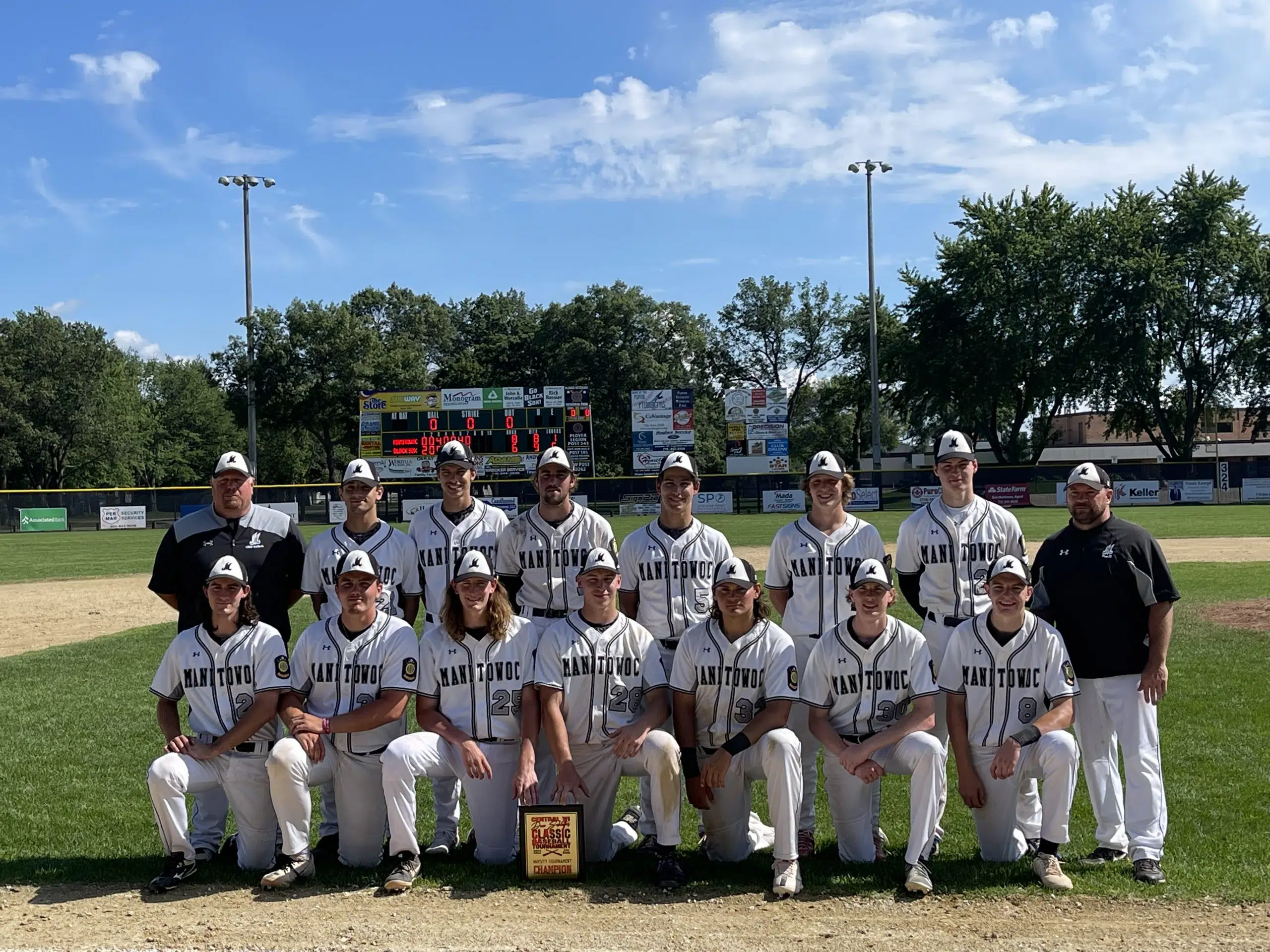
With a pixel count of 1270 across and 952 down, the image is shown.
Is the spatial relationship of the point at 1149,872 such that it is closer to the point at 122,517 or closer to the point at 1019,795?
the point at 1019,795

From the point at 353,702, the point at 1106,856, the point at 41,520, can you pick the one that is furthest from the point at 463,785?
the point at 41,520

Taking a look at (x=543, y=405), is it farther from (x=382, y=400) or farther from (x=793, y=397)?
(x=793, y=397)

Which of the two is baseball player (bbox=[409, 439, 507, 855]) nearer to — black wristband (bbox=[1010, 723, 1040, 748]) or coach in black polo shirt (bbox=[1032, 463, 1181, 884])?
black wristband (bbox=[1010, 723, 1040, 748])

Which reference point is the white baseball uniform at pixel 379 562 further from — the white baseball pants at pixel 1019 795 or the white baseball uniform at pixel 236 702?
the white baseball pants at pixel 1019 795

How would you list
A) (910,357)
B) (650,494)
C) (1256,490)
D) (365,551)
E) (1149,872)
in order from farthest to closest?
(910,357) < (650,494) < (1256,490) < (365,551) < (1149,872)

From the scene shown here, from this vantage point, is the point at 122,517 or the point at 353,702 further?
the point at 122,517

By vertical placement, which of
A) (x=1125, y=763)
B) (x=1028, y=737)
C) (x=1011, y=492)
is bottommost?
(x=1125, y=763)

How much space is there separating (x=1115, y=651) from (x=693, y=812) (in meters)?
2.46

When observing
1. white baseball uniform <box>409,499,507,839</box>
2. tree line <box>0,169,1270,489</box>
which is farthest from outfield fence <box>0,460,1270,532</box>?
white baseball uniform <box>409,499,507,839</box>

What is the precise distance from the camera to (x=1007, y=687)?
16.4 ft

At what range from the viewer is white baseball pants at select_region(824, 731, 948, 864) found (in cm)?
477

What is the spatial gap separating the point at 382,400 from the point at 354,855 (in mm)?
31850

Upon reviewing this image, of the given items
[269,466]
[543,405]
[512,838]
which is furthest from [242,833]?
[269,466]

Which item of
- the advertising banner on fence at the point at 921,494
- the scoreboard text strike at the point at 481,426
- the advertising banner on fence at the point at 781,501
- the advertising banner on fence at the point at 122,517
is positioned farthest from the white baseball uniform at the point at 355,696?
the advertising banner on fence at the point at 122,517
